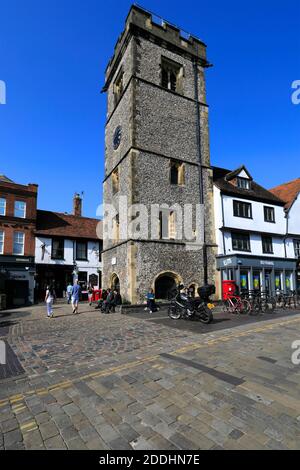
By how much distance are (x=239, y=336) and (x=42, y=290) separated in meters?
21.8

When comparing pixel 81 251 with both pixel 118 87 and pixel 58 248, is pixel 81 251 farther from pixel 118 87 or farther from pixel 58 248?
pixel 118 87

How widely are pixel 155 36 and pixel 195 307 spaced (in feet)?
A: 66.7

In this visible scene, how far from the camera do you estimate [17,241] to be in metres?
24.0

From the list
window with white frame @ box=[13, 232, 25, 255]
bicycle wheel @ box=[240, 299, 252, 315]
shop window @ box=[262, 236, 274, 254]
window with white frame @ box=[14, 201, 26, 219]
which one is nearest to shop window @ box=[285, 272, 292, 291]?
shop window @ box=[262, 236, 274, 254]

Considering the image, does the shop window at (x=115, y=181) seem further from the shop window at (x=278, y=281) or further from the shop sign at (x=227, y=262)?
the shop window at (x=278, y=281)

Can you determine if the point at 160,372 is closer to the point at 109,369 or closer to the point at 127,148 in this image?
the point at 109,369

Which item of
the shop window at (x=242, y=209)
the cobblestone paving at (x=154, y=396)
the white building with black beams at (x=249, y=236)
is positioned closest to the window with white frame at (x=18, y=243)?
the white building with black beams at (x=249, y=236)

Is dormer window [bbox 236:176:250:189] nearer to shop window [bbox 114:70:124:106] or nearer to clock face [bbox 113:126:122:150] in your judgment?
clock face [bbox 113:126:122:150]

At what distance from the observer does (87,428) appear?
3.16 metres

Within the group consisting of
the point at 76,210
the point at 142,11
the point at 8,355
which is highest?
the point at 142,11

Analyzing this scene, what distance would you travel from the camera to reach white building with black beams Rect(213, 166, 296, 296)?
741 inches

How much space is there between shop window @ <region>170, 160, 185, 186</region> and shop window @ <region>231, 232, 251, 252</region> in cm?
584
